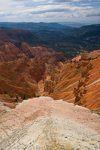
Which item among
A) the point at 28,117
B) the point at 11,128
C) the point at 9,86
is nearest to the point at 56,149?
the point at 11,128

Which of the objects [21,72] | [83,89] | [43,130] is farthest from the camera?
[21,72]

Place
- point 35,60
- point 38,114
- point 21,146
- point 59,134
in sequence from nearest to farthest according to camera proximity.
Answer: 1. point 21,146
2. point 59,134
3. point 38,114
4. point 35,60

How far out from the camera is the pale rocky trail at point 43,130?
5980mm

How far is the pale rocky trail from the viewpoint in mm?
5980

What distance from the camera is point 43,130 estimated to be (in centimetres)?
748

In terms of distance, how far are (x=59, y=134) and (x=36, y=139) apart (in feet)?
4.34

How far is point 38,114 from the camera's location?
36.2 ft

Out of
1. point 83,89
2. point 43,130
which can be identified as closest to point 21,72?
point 83,89

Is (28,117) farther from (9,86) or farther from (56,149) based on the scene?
A: (9,86)

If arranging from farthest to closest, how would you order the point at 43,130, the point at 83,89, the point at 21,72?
the point at 21,72 < the point at 83,89 < the point at 43,130

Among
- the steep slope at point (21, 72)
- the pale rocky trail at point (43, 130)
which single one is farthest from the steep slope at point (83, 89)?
the steep slope at point (21, 72)

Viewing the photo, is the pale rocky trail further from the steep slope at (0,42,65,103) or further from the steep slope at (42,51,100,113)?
the steep slope at (0,42,65,103)

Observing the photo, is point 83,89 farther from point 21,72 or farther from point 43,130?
point 21,72

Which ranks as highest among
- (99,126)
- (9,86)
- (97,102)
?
(99,126)
